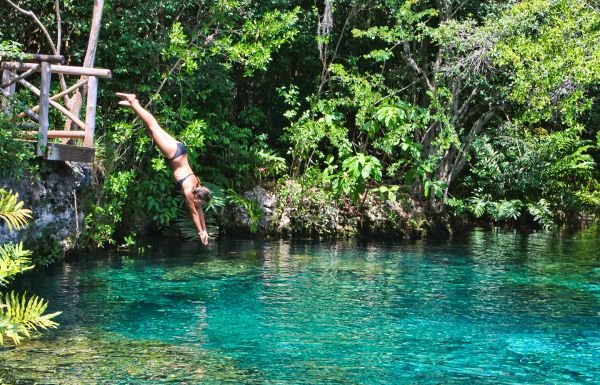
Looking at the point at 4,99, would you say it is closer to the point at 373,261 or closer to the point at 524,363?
the point at 373,261

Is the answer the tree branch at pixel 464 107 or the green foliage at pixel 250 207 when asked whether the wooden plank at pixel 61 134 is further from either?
the tree branch at pixel 464 107

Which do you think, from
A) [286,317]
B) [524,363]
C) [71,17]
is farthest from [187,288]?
[71,17]

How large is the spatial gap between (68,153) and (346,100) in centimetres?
885

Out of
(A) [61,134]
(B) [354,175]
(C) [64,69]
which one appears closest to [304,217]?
(B) [354,175]

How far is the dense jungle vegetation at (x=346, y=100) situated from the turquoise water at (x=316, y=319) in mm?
3009

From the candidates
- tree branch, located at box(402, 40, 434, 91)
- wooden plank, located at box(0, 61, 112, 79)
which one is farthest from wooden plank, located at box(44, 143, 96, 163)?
tree branch, located at box(402, 40, 434, 91)

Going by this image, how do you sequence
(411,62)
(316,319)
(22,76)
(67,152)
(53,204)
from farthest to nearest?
(411,62), (53,204), (67,152), (22,76), (316,319)

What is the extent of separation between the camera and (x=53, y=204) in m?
13.3

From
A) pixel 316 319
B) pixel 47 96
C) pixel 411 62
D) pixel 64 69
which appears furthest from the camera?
pixel 411 62

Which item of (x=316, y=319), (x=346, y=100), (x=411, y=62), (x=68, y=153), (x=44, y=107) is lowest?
(x=316, y=319)

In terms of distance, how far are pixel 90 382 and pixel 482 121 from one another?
52.5ft

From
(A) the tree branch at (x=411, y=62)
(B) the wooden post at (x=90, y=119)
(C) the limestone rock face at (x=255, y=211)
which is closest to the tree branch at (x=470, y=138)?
(A) the tree branch at (x=411, y=62)

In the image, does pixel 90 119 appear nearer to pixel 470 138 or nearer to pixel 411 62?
pixel 411 62

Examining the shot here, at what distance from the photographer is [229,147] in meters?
19.2
